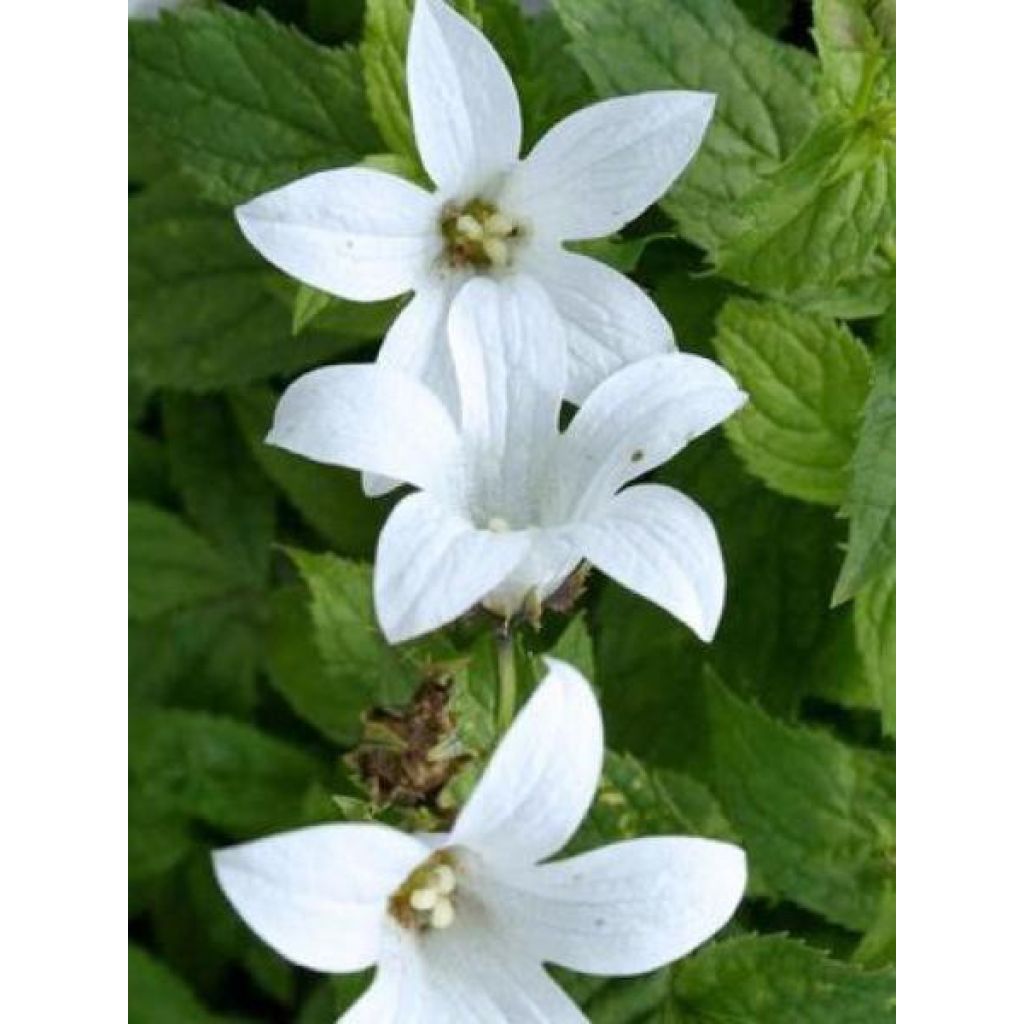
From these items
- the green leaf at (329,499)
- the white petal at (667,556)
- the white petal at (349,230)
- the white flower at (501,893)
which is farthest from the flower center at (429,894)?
the green leaf at (329,499)

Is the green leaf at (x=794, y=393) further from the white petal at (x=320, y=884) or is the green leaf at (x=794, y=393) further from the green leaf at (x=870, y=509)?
the white petal at (x=320, y=884)

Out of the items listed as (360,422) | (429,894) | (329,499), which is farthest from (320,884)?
(329,499)

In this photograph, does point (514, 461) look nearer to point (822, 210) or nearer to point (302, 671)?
point (822, 210)

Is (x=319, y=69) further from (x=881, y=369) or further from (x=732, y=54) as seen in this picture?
(x=881, y=369)

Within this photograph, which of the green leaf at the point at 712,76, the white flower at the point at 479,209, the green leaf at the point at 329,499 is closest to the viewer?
the white flower at the point at 479,209

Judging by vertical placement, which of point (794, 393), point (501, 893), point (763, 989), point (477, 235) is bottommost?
point (763, 989)

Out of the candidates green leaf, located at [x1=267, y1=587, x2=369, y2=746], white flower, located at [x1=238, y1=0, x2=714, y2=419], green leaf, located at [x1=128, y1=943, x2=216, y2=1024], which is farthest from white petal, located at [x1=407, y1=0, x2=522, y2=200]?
green leaf, located at [x1=128, y1=943, x2=216, y2=1024]

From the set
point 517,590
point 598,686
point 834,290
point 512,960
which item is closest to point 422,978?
point 512,960
